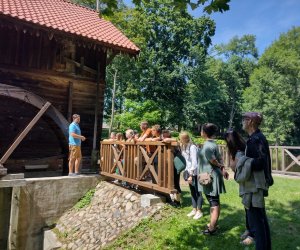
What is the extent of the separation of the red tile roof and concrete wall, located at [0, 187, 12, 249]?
4596mm

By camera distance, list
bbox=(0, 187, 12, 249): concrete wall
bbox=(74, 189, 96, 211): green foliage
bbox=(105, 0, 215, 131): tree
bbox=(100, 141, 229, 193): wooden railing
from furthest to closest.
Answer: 1. bbox=(105, 0, 215, 131): tree
2. bbox=(74, 189, 96, 211): green foliage
3. bbox=(0, 187, 12, 249): concrete wall
4. bbox=(100, 141, 229, 193): wooden railing

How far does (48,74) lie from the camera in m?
9.59

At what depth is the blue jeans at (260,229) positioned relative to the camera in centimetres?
361

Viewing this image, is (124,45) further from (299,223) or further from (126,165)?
(299,223)

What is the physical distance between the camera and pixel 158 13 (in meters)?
26.9

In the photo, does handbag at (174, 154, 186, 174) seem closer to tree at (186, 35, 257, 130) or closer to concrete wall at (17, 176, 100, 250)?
concrete wall at (17, 176, 100, 250)

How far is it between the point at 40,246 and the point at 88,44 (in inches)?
238

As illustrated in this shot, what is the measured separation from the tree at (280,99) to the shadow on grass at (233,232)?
22363 millimetres

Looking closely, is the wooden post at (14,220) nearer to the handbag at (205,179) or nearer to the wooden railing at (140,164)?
the wooden railing at (140,164)

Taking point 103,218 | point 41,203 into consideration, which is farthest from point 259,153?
point 41,203

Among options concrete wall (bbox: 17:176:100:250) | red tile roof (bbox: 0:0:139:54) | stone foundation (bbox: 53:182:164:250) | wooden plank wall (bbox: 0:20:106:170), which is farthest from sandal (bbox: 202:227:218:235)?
red tile roof (bbox: 0:0:139:54)

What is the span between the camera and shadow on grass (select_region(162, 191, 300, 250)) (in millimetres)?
4742

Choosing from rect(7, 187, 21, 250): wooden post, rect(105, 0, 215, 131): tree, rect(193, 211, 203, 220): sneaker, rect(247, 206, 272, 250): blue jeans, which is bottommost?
rect(7, 187, 21, 250): wooden post

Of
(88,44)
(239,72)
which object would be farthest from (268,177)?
(239,72)
